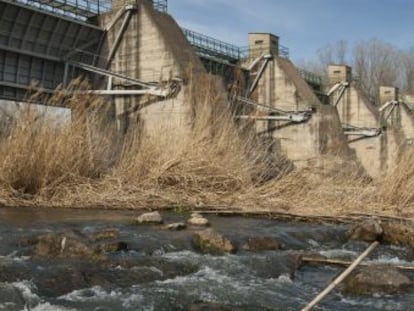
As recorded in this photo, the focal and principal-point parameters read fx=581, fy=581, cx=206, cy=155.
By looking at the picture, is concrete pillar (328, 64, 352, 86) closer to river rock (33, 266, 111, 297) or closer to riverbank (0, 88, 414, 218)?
riverbank (0, 88, 414, 218)

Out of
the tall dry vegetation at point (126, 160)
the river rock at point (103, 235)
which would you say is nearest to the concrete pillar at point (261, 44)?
the tall dry vegetation at point (126, 160)

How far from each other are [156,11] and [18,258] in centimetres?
1759

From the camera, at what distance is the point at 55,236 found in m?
6.73

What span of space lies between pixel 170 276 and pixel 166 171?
5793mm

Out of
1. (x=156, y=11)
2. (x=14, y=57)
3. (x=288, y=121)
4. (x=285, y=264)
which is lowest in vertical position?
(x=285, y=264)

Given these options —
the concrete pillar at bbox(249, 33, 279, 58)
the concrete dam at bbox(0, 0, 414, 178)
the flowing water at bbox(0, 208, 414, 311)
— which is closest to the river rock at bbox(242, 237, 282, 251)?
the flowing water at bbox(0, 208, 414, 311)

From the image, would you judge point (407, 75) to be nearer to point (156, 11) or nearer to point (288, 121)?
point (288, 121)

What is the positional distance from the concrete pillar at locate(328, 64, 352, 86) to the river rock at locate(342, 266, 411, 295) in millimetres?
32531

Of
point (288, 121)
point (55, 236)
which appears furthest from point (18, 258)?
point (288, 121)

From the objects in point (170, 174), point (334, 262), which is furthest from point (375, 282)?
point (170, 174)

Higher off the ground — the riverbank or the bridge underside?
the bridge underside

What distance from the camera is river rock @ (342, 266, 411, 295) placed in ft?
18.6

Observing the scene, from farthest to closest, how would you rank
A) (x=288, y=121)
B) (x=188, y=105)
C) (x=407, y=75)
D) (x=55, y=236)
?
1. (x=407, y=75)
2. (x=288, y=121)
3. (x=188, y=105)
4. (x=55, y=236)

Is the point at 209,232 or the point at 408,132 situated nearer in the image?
the point at 209,232
